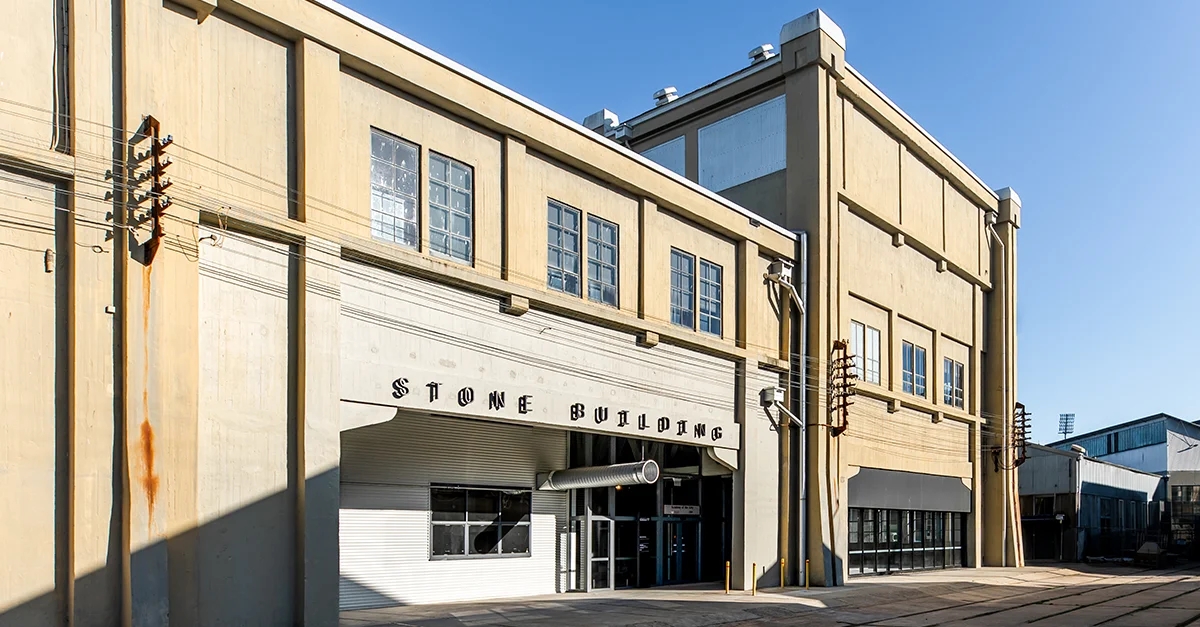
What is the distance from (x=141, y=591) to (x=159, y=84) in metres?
6.69

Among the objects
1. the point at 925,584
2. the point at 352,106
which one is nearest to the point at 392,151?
the point at 352,106

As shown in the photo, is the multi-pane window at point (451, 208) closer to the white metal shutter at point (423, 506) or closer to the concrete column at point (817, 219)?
the white metal shutter at point (423, 506)

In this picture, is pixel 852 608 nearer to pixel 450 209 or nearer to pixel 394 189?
pixel 450 209

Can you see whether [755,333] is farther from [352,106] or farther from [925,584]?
[352,106]

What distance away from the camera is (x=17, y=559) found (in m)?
11.8

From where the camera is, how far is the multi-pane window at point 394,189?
16.9 m

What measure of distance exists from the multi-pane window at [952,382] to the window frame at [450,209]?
76.2ft

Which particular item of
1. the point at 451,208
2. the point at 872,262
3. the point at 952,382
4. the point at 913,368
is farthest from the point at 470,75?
the point at 952,382

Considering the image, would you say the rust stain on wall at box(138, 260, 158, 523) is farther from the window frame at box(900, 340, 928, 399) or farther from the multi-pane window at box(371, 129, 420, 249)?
the window frame at box(900, 340, 928, 399)

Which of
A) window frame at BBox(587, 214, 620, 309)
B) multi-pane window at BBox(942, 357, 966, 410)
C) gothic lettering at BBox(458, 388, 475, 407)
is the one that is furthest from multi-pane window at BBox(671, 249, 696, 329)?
multi-pane window at BBox(942, 357, 966, 410)

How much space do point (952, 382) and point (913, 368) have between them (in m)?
4.17

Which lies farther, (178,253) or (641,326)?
(641,326)

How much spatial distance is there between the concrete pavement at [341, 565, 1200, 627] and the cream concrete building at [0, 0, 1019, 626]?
1.67 metres

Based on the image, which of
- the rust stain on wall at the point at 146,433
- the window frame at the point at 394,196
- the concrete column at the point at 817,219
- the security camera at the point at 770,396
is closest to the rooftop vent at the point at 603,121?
the concrete column at the point at 817,219
